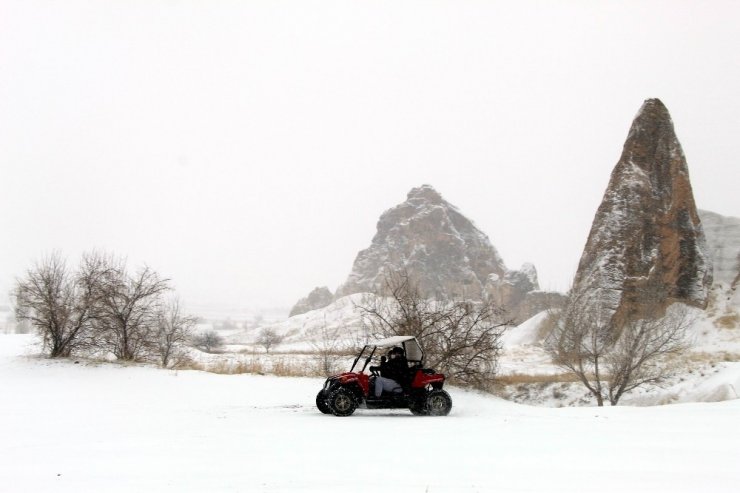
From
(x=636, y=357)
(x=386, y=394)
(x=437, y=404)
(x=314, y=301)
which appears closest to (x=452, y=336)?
(x=437, y=404)

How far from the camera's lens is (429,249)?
11900 cm

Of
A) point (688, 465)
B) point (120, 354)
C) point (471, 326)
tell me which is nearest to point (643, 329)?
point (471, 326)

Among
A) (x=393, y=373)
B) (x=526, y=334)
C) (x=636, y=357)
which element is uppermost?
(x=393, y=373)

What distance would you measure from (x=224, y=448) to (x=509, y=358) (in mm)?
35325

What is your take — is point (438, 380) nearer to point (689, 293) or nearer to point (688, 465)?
point (688, 465)

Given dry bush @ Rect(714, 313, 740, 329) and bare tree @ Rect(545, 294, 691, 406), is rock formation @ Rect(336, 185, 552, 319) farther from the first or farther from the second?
bare tree @ Rect(545, 294, 691, 406)

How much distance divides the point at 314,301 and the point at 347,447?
397ft

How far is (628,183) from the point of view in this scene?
37438 mm

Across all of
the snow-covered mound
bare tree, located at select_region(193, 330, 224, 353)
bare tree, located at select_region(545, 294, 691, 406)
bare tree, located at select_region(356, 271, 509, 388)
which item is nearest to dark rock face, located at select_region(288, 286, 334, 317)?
bare tree, located at select_region(193, 330, 224, 353)

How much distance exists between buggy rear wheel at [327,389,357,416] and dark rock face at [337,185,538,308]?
96.0 metres

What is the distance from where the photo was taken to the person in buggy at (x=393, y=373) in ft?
38.8

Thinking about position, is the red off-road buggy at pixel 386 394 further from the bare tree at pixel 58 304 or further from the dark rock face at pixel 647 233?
the dark rock face at pixel 647 233

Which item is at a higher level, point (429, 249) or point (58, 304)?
point (429, 249)

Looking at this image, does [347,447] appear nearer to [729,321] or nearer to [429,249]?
[729,321]
